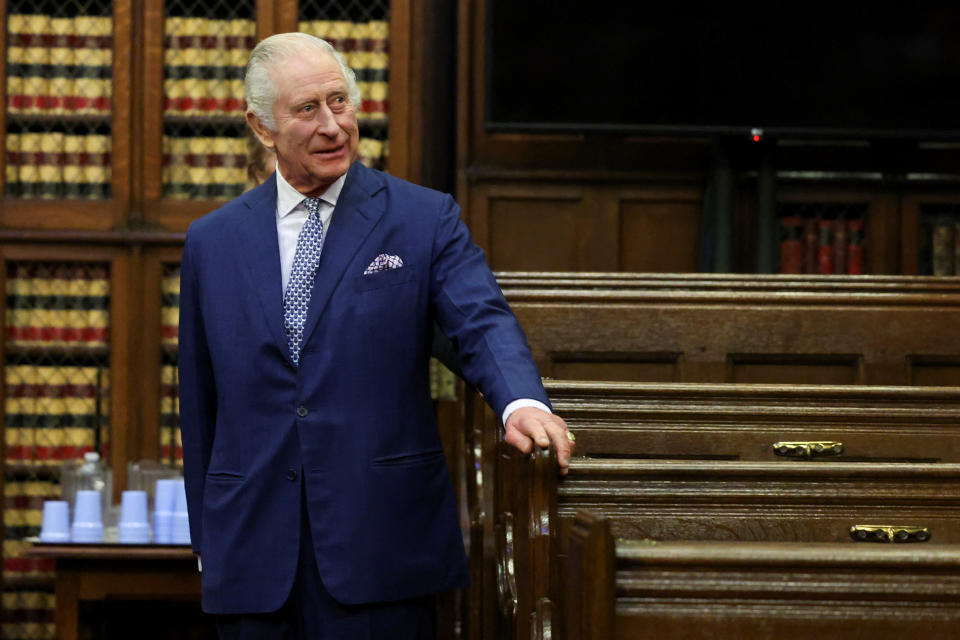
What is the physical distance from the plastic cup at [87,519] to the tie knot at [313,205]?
1829 millimetres

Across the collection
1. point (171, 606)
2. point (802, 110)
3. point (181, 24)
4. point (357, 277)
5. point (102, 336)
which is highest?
point (181, 24)

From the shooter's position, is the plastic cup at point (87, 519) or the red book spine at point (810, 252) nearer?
the plastic cup at point (87, 519)

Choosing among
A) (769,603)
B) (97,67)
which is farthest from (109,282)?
(769,603)

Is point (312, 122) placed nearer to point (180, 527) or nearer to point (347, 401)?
point (347, 401)

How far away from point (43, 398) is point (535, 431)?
3.55 metres

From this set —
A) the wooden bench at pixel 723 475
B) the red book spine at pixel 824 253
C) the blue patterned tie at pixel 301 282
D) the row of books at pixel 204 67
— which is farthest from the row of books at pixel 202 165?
the blue patterned tie at pixel 301 282

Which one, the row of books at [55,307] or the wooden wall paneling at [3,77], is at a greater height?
the wooden wall paneling at [3,77]

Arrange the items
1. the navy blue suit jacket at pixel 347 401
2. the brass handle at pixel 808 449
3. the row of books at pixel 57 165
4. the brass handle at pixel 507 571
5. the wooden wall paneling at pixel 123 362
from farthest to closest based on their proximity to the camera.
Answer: the row of books at pixel 57 165
the wooden wall paneling at pixel 123 362
the brass handle at pixel 808 449
the brass handle at pixel 507 571
the navy blue suit jacket at pixel 347 401

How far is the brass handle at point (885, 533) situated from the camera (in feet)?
6.55

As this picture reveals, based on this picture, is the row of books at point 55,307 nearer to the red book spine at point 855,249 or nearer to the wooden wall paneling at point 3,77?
the wooden wall paneling at point 3,77

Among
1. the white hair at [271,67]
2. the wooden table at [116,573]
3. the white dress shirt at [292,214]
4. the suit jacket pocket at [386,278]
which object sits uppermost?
the white hair at [271,67]

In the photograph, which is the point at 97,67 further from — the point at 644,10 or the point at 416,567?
the point at 416,567

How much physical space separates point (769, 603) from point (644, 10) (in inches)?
146

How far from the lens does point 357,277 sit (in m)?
1.97
